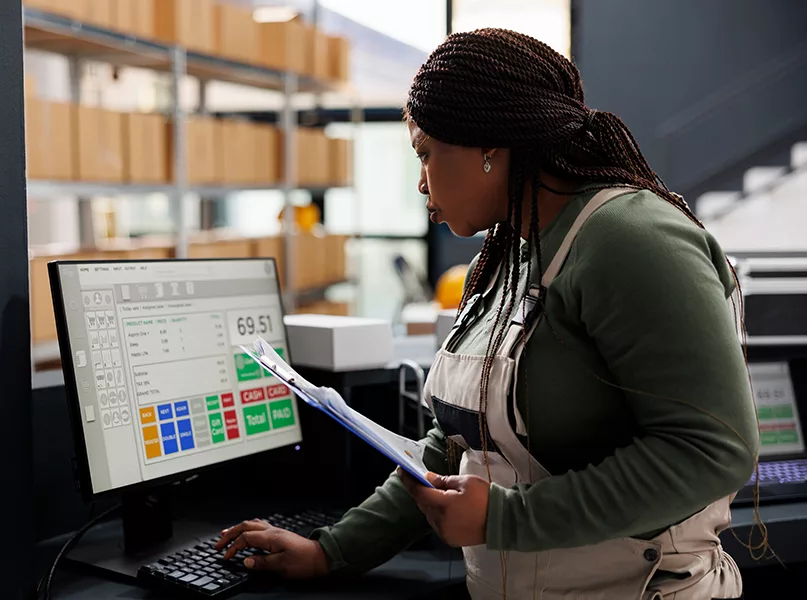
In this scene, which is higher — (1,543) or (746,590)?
(1,543)

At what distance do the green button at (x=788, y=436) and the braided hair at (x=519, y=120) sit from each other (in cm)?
93

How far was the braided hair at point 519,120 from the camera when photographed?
3.55 feet

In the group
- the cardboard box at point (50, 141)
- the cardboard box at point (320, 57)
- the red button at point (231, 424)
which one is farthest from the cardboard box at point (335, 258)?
the red button at point (231, 424)

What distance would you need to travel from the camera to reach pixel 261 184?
529 centimetres

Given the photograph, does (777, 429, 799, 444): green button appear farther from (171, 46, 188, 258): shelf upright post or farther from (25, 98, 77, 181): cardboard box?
(171, 46, 188, 258): shelf upright post

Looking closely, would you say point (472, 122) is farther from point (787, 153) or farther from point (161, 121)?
point (787, 153)

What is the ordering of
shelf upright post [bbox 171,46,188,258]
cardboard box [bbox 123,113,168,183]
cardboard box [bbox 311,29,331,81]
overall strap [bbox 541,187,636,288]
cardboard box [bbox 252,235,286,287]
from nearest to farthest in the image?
overall strap [bbox 541,187,636,288]
cardboard box [bbox 123,113,168,183]
shelf upright post [bbox 171,46,188,258]
cardboard box [bbox 252,235,286,287]
cardboard box [bbox 311,29,331,81]

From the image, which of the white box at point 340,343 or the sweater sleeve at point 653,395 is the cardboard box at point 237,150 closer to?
the white box at point 340,343

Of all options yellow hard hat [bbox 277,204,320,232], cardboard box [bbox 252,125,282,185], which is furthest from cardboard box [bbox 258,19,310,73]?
yellow hard hat [bbox 277,204,320,232]

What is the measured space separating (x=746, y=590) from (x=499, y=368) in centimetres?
123

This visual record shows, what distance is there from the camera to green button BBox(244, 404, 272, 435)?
1.50 meters

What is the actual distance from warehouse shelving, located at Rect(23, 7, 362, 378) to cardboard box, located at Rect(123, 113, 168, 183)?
1.8 inches

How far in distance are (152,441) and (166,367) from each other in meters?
0.11

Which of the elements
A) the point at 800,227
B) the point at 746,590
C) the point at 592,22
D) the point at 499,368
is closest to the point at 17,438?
the point at 499,368
